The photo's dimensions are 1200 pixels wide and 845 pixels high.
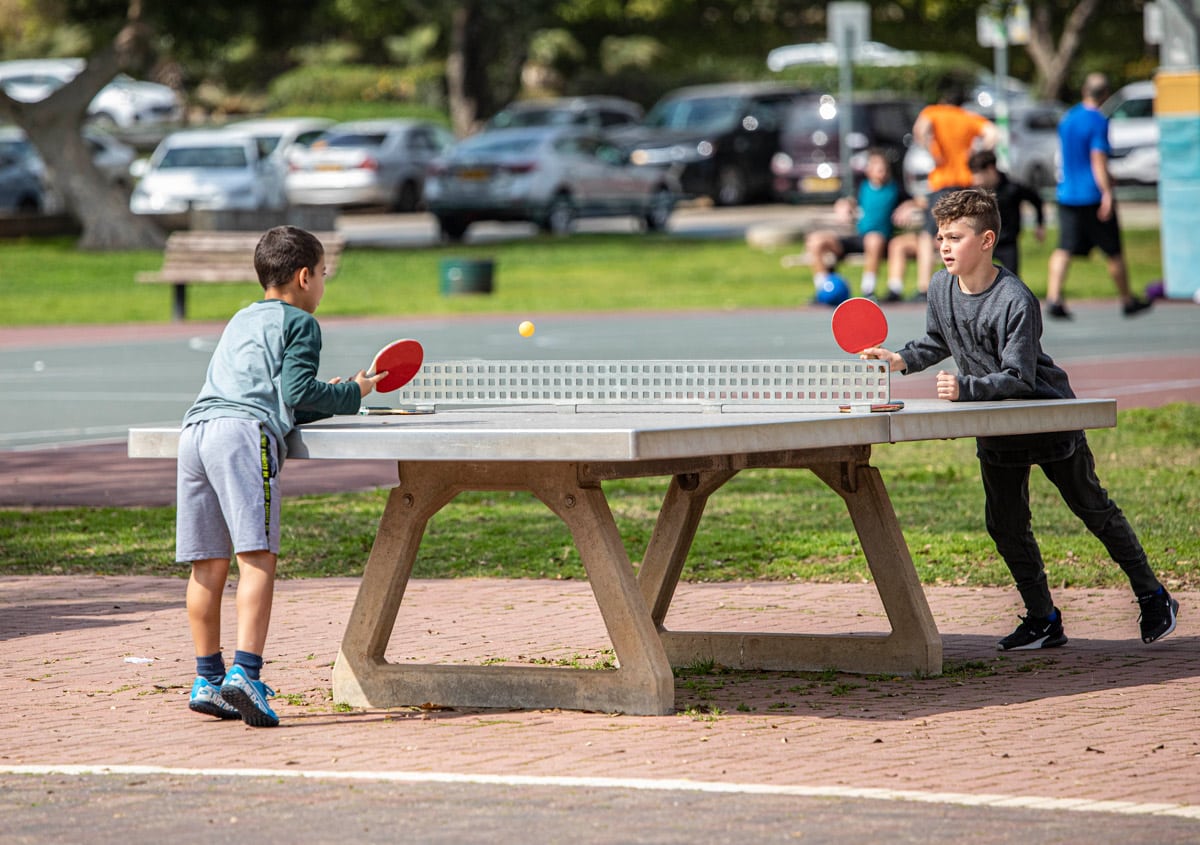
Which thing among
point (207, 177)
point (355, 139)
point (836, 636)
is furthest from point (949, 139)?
point (355, 139)

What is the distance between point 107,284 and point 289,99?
29.2 m

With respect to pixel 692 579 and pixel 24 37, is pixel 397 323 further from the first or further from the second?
pixel 24 37

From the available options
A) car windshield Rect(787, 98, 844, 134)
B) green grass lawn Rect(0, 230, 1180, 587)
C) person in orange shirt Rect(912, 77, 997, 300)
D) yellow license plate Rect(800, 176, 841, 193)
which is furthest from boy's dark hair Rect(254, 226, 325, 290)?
car windshield Rect(787, 98, 844, 134)

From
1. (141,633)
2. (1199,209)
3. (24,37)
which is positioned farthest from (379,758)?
(24,37)

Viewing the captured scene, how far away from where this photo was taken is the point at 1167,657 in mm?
7320

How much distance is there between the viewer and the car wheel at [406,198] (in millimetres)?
43062

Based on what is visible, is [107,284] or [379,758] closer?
[379,758]

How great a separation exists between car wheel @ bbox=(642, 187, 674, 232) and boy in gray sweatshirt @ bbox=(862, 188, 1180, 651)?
29.9 meters

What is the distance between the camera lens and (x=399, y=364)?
6555mm

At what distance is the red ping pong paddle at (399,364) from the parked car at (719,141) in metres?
33.8

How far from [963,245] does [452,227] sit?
29.6 m

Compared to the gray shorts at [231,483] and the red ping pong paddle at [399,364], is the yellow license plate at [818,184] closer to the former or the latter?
the red ping pong paddle at [399,364]

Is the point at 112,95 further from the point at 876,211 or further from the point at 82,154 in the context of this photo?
the point at 876,211

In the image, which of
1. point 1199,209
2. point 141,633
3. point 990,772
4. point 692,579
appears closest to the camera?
point 990,772
